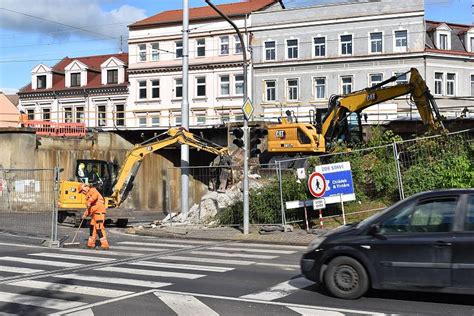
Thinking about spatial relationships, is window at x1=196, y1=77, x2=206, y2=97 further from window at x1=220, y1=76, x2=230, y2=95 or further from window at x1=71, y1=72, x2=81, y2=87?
window at x1=71, y1=72, x2=81, y2=87

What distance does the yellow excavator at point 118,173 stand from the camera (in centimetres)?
2334

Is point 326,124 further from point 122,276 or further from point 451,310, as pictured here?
point 451,310

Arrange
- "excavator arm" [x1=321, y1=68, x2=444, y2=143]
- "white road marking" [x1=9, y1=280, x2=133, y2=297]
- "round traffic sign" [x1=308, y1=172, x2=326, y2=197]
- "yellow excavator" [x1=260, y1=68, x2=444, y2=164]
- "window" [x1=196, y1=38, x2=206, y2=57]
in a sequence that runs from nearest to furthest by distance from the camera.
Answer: "white road marking" [x1=9, y1=280, x2=133, y2=297]
"round traffic sign" [x1=308, y1=172, x2=326, y2=197]
"excavator arm" [x1=321, y1=68, x2=444, y2=143]
"yellow excavator" [x1=260, y1=68, x2=444, y2=164]
"window" [x1=196, y1=38, x2=206, y2=57]

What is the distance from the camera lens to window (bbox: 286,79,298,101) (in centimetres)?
5281

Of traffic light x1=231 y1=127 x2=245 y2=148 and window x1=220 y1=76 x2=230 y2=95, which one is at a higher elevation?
window x1=220 y1=76 x2=230 y2=95

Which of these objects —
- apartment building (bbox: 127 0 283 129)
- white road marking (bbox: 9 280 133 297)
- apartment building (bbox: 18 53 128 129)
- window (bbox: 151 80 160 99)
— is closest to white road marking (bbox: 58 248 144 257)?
white road marking (bbox: 9 280 133 297)

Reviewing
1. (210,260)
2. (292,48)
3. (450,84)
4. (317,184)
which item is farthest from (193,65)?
(210,260)

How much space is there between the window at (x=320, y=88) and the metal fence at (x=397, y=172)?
32.9 meters

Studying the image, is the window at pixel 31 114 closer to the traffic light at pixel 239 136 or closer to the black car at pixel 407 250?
the traffic light at pixel 239 136

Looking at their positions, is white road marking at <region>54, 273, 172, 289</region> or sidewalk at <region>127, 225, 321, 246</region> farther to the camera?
sidewalk at <region>127, 225, 321, 246</region>

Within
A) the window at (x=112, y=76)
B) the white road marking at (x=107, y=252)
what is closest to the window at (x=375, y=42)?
the window at (x=112, y=76)

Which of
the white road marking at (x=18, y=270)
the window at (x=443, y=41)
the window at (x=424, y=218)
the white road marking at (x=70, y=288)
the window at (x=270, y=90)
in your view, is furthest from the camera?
the window at (x=270, y=90)

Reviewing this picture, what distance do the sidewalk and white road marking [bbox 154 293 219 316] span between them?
766 centimetres

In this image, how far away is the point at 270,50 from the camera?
5369 centimetres
